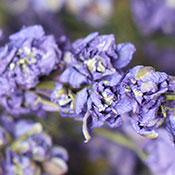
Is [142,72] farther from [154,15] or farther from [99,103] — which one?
[154,15]

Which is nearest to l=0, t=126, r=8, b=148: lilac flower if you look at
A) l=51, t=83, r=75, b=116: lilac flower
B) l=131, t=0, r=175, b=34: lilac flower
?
l=51, t=83, r=75, b=116: lilac flower

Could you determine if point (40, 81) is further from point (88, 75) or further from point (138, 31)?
point (138, 31)

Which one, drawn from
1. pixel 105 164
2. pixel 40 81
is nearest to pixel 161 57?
pixel 105 164

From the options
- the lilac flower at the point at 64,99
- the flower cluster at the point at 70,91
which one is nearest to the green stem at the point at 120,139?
the flower cluster at the point at 70,91

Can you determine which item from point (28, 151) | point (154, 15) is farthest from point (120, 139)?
point (154, 15)

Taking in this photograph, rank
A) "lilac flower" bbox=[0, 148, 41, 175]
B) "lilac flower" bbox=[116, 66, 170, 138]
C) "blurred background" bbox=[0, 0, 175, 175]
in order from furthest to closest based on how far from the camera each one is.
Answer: "blurred background" bbox=[0, 0, 175, 175], "lilac flower" bbox=[0, 148, 41, 175], "lilac flower" bbox=[116, 66, 170, 138]

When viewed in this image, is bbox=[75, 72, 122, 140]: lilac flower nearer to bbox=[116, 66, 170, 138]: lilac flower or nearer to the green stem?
bbox=[116, 66, 170, 138]: lilac flower

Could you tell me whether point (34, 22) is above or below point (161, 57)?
above
